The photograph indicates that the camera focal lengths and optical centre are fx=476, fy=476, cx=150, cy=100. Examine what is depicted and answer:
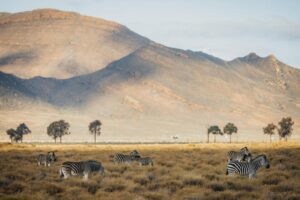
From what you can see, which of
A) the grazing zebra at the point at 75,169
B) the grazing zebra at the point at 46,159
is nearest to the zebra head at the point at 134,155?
the grazing zebra at the point at 46,159

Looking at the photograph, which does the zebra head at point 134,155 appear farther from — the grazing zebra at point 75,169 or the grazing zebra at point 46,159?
the grazing zebra at point 75,169

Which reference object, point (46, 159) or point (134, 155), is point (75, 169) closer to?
point (46, 159)

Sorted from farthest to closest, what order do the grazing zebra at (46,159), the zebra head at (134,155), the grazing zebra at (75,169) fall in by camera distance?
1. the zebra head at (134,155)
2. the grazing zebra at (46,159)
3. the grazing zebra at (75,169)

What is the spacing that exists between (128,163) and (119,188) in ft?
49.9

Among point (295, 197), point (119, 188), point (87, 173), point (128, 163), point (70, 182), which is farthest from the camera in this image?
point (128, 163)

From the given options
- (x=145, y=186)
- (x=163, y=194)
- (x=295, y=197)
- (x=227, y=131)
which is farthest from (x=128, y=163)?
(x=227, y=131)

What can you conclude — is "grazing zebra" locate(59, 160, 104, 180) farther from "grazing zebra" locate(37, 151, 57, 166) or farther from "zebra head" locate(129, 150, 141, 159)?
"zebra head" locate(129, 150, 141, 159)

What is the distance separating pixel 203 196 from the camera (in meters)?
20.7

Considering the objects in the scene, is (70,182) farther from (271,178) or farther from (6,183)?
(271,178)

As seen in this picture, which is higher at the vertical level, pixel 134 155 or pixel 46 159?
pixel 134 155

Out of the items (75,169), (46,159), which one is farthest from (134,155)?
(75,169)

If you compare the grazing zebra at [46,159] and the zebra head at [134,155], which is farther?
the zebra head at [134,155]

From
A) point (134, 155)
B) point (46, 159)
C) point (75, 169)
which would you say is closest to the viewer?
point (75, 169)

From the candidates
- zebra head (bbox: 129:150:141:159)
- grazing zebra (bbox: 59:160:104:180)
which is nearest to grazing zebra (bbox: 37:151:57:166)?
zebra head (bbox: 129:150:141:159)
